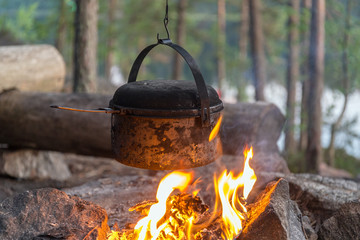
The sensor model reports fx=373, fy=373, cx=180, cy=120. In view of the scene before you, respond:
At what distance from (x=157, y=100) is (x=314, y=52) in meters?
6.04

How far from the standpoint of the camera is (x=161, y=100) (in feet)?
8.09

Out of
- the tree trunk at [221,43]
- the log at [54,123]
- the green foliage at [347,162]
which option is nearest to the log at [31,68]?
the log at [54,123]

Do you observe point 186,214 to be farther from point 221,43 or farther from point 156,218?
point 221,43

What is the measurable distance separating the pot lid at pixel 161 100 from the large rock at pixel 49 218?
2.97ft

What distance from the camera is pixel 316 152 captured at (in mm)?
7715

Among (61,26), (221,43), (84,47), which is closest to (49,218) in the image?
(84,47)

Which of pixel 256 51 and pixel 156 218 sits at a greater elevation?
pixel 256 51

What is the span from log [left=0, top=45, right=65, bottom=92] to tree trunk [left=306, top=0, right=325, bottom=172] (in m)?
5.02

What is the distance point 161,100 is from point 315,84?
19.8 feet

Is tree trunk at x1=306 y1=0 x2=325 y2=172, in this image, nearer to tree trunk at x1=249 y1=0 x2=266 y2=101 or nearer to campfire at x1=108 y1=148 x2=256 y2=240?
tree trunk at x1=249 y1=0 x2=266 y2=101

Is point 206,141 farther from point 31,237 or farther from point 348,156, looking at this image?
point 348,156

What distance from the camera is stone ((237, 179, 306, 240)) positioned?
271cm

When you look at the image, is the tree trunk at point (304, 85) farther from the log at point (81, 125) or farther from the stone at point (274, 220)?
the stone at point (274, 220)

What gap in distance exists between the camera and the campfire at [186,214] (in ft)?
9.44
